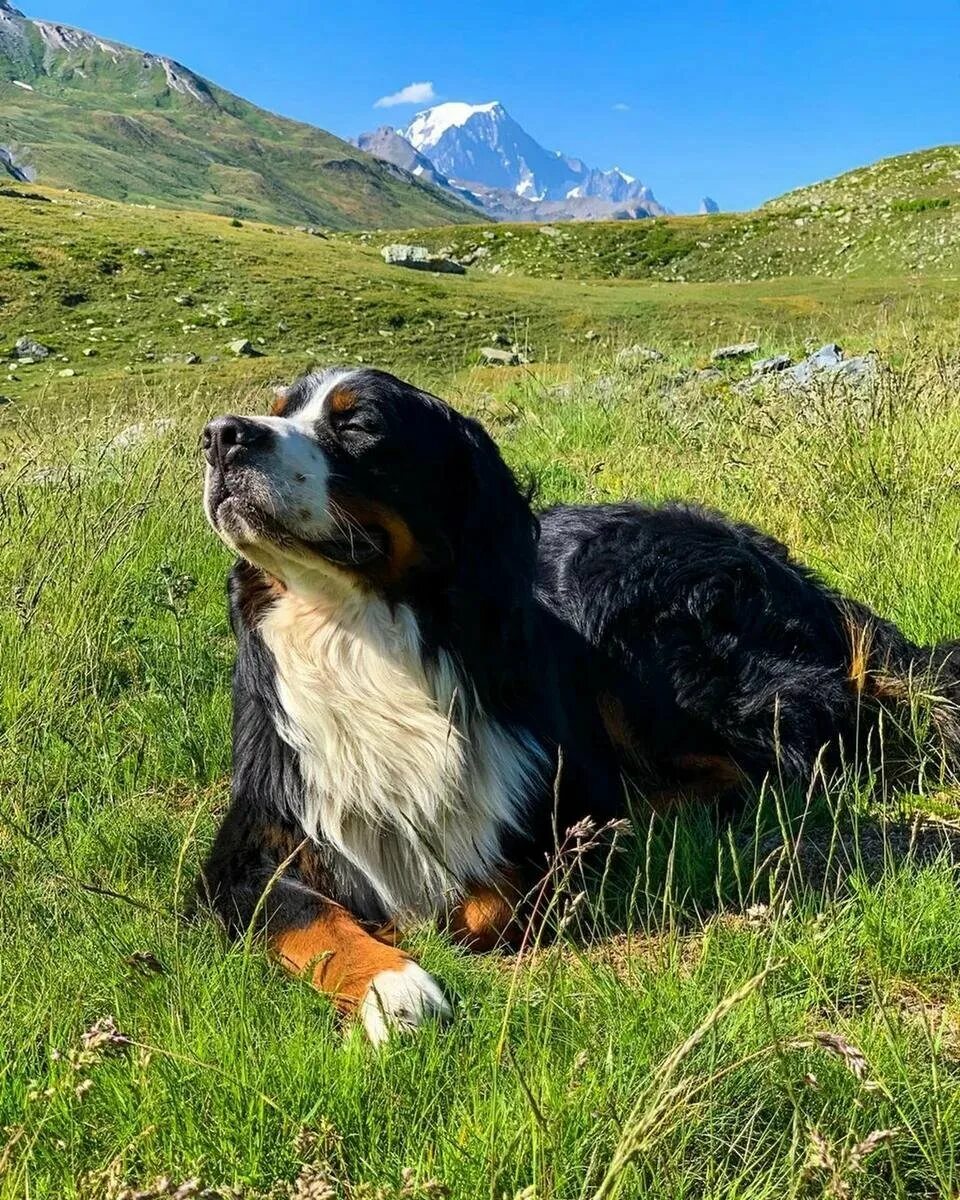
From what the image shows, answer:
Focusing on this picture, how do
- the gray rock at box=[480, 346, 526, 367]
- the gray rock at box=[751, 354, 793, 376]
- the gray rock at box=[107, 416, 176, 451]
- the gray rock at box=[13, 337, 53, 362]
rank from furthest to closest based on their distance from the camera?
1. the gray rock at box=[13, 337, 53, 362]
2. the gray rock at box=[480, 346, 526, 367]
3. the gray rock at box=[751, 354, 793, 376]
4. the gray rock at box=[107, 416, 176, 451]

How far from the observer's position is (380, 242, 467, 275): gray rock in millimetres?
35156

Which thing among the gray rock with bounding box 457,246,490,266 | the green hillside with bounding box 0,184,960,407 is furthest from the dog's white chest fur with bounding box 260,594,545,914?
the gray rock with bounding box 457,246,490,266

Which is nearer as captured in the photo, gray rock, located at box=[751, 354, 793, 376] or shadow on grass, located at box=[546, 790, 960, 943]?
shadow on grass, located at box=[546, 790, 960, 943]

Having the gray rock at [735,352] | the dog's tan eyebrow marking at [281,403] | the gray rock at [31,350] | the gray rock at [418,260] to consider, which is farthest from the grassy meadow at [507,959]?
the gray rock at [418,260]

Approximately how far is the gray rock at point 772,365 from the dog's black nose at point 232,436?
763 centimetres

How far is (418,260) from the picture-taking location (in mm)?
35219

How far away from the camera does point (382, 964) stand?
221 cm

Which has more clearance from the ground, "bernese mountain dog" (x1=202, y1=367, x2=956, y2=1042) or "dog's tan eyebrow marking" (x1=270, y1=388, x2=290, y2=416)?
"dog's tan eyebrow marking" (x1=270, y1=388, x2=290, y2=416)

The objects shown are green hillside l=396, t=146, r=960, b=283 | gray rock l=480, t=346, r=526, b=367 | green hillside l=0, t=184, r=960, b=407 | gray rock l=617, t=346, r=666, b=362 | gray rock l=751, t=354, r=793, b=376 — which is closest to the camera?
gray rock l=751, t=354, r=793, b=376

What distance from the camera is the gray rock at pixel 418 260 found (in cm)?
3516

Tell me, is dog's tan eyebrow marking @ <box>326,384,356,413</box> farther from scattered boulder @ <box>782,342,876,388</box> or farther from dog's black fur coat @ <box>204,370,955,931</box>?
scattered boulder @ <box>782,342,876,388</box>

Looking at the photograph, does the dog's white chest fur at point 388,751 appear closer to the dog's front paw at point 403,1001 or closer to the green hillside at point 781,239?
the dog's front paw at point 403,1001

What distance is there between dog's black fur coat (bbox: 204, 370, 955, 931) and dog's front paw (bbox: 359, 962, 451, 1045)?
36 cm

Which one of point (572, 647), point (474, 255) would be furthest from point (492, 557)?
point (474, 255)
